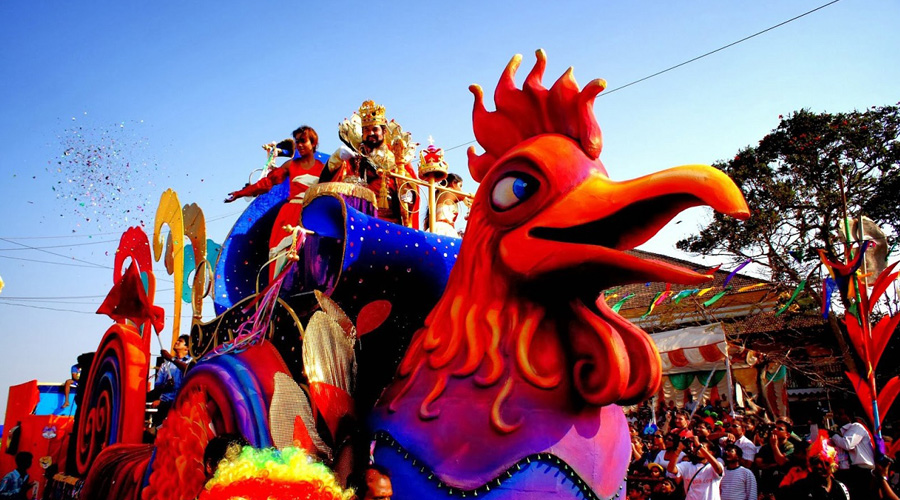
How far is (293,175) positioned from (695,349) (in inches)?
464

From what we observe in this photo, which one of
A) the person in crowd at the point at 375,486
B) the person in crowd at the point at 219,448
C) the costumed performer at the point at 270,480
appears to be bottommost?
the person in crowd at the point at 375,486

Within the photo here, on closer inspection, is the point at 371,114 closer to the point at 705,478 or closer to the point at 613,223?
the point at 613,223

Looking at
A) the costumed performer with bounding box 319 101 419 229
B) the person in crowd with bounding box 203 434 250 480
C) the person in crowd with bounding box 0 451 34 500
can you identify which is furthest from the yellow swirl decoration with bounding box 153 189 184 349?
the person in crowd with bounding box 0 451 34 500

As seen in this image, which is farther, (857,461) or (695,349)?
(695,349)

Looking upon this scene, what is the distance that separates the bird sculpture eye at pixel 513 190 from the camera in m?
2.53

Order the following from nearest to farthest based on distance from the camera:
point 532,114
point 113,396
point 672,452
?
point 532,114
point 113,396
point 672,452

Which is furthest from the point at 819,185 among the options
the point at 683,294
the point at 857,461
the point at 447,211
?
the point at 447,211

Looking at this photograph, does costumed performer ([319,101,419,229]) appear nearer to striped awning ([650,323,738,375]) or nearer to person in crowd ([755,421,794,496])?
person in crowd ([755,421,794,496])

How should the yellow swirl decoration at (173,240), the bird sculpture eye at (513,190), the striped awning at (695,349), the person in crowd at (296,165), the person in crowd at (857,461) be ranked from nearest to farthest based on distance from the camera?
1. the bird sculpture eye at (513,190)
2. the person in crowd at (296,165)
3. the yellow swirl decoration at (173,240)
4. the person in crowd at (857,461)
5. the striped awning at (695,349)

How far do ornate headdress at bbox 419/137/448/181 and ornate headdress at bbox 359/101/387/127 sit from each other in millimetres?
372

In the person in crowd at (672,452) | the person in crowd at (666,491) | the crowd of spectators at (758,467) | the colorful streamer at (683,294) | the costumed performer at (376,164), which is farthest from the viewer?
the colorful streamer at (683,294)

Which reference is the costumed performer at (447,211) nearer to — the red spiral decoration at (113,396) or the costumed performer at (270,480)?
the costumed performer at (270,480)

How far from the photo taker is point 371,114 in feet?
12.4

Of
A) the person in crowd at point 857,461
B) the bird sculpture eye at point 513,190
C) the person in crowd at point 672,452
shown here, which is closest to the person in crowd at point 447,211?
the bird sculpture eye at point 513,190
